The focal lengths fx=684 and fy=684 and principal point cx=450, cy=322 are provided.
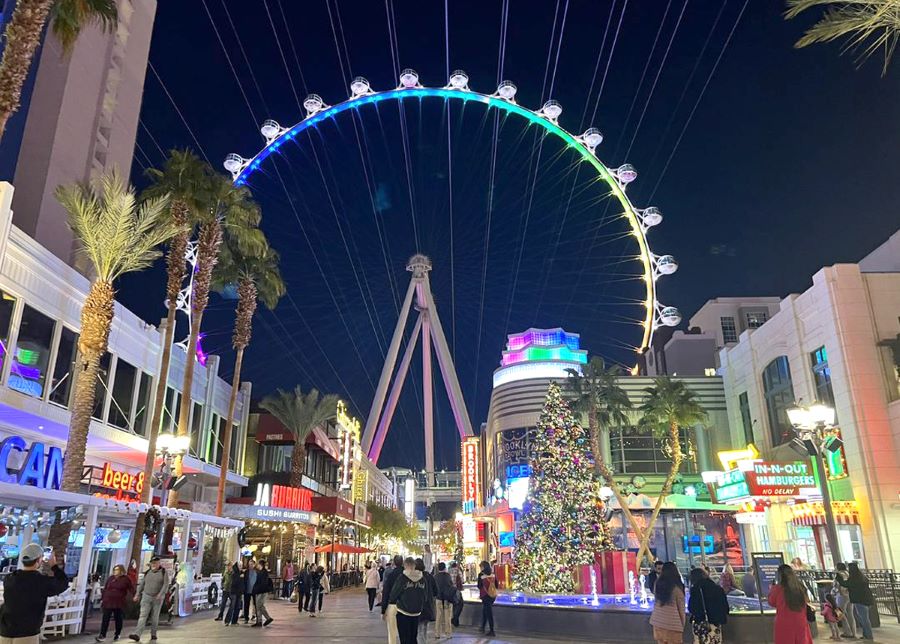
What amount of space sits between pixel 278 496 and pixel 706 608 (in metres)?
35.1

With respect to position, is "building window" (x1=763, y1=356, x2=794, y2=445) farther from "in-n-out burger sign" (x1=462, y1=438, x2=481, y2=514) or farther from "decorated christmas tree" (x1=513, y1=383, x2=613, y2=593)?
"in-n-out burger sign" (x1=462, y1=438, x2=481, y2=514)

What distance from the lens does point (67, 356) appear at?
22609mm

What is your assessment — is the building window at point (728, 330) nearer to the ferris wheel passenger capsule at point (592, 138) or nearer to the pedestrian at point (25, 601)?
the ferris wheel passenger capsule at point (592, 138)

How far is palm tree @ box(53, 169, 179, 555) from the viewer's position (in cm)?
2036

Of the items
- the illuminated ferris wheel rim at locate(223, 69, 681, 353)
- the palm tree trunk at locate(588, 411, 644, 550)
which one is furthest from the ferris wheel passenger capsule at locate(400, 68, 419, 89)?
the palm tree trunk at locate(588, 411, 644, 550)

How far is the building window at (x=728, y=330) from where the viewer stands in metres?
63.2

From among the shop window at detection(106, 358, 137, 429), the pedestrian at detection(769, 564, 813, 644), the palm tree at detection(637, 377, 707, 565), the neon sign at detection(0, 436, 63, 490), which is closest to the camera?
the pedestrian at detection(769, 564, 813, 644)

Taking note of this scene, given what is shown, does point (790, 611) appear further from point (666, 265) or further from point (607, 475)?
point (666, 265)

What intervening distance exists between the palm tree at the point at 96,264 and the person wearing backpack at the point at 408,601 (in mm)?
14020

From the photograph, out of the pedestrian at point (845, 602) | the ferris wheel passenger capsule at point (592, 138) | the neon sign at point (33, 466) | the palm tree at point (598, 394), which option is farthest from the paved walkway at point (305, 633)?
the ferris wheel passenger capsule at point (592, 138)

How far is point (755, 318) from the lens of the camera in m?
63.3

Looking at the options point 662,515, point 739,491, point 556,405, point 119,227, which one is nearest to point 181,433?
point 119,227

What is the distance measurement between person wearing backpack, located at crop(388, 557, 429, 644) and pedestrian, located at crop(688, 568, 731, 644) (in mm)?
4404

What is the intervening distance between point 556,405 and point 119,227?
1756cm
